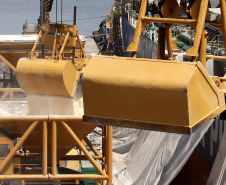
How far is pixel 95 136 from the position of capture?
2553 cm

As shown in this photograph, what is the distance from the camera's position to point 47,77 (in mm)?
13844

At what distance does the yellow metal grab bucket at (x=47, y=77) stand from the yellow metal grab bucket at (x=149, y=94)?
5.20m

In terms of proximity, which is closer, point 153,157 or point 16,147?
point 16,147

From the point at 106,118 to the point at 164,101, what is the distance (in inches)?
39.9

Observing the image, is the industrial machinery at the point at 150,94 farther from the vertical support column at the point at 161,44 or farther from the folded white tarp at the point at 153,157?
the folded white tarp at the point at 153,157

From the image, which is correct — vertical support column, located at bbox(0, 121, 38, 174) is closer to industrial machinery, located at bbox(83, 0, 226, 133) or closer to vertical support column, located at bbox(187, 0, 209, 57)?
industrial machinery, located at bbox(83, 0, 226, 133)

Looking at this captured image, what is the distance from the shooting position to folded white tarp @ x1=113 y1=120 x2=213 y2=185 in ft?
55.9

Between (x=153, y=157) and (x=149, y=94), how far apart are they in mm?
11750

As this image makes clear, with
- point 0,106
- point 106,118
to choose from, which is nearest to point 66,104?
point 0,106

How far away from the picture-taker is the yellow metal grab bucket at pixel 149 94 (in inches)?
301

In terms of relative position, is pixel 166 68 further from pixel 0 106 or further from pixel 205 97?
pixel 0 106

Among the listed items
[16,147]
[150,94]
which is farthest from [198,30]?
[16,147]

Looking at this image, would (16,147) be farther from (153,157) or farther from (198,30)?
(153,157)

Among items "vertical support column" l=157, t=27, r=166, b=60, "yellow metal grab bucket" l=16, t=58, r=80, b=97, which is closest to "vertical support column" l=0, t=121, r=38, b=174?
"yellow metal grab bucket" l=16, t=58, r=80, b=97
